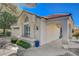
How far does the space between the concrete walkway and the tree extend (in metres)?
0.45

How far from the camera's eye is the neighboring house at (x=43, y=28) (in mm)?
4195

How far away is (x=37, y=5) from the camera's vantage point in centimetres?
419

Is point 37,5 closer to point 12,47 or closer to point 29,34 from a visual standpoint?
point 29,34

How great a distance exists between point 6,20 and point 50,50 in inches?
29.3

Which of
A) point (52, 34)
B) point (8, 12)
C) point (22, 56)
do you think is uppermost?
point (8, 12)

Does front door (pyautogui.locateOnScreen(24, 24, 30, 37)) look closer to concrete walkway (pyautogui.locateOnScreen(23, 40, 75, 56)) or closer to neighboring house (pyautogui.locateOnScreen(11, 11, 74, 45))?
neighboring house (pyautogui.locateOnScreen(11, 11, 74, 45))

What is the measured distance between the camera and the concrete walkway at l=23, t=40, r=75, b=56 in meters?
4.20

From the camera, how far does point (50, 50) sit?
4223mm

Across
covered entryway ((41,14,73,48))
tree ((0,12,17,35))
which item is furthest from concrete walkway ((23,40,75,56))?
tree ((0,12,17,35))

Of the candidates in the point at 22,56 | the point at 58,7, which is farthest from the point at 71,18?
the point at 22,56

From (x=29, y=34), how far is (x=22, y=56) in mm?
325

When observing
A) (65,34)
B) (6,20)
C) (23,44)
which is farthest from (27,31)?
(65,34)

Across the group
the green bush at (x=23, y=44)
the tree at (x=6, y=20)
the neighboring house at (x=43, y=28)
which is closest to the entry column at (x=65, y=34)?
the neighboring house at (x=43, y=28)

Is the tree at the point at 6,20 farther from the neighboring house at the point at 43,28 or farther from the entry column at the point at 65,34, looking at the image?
the entry column at the point at 65,34
